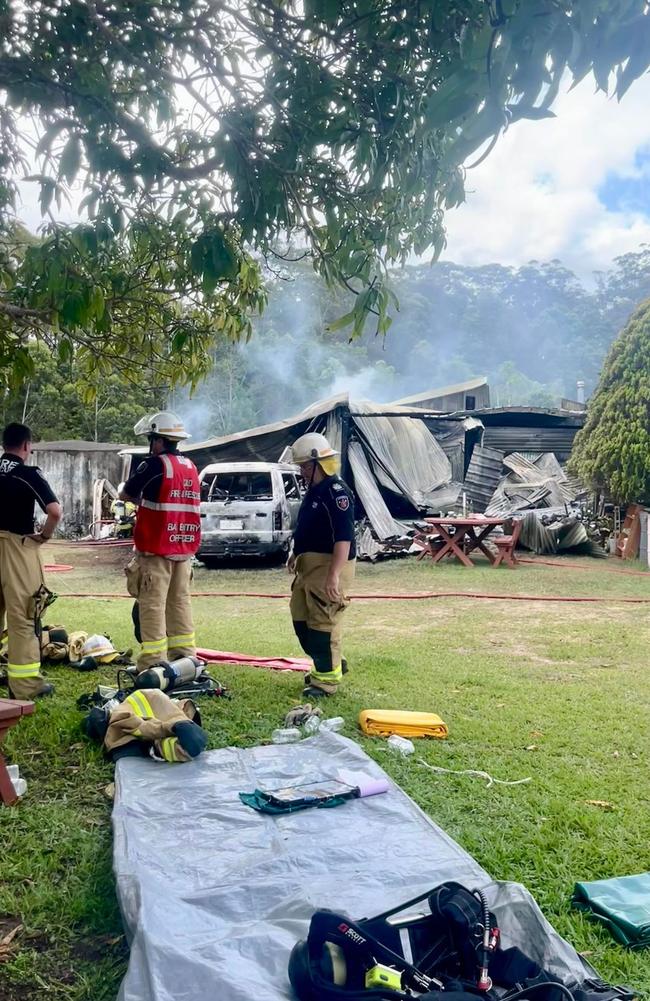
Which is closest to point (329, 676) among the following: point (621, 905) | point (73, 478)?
point (621, 905)

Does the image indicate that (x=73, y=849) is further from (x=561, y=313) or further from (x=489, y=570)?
(x=561, y=313)

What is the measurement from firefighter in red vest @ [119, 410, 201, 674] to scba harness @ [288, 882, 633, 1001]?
12.2 ft

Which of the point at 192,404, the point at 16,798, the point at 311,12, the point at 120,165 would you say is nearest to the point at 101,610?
the point at 16,798

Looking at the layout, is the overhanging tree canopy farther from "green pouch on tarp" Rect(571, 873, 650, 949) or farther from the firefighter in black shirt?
"green pouch on tarp" Rect(571, 873, 650, 949)

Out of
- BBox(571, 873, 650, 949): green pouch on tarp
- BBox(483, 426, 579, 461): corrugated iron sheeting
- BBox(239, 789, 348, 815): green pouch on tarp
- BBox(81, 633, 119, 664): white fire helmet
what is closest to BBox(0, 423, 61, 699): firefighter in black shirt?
BBox(81, 633, 119, 664): white fire helmet

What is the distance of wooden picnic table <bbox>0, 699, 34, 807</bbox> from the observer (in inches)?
147

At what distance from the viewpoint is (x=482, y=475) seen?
64.8 feet

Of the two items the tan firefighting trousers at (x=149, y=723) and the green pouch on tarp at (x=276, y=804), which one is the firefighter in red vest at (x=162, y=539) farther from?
the green pouch on tarp at (x=276, y=804)

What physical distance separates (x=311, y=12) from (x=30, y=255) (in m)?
1.77

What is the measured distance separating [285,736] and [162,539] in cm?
192

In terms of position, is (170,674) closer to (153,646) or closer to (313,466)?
(153,646)

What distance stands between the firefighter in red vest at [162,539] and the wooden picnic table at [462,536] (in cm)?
907

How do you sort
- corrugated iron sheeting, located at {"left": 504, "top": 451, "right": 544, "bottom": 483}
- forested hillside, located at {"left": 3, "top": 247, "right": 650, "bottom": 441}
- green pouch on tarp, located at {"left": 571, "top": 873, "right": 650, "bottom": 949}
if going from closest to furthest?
green pouch on tarp, located at {"left": 571, "top": 873, "right": 650, "bottom": 949} → corrugated iron sheeting, located at {"left": 504, "top": 451, "right": 544, "bottom": 483} → forested hillside, located at {"left": 3, "top": 247, "right": 650, "bottom": 441}

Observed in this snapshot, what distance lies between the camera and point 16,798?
3842mm
